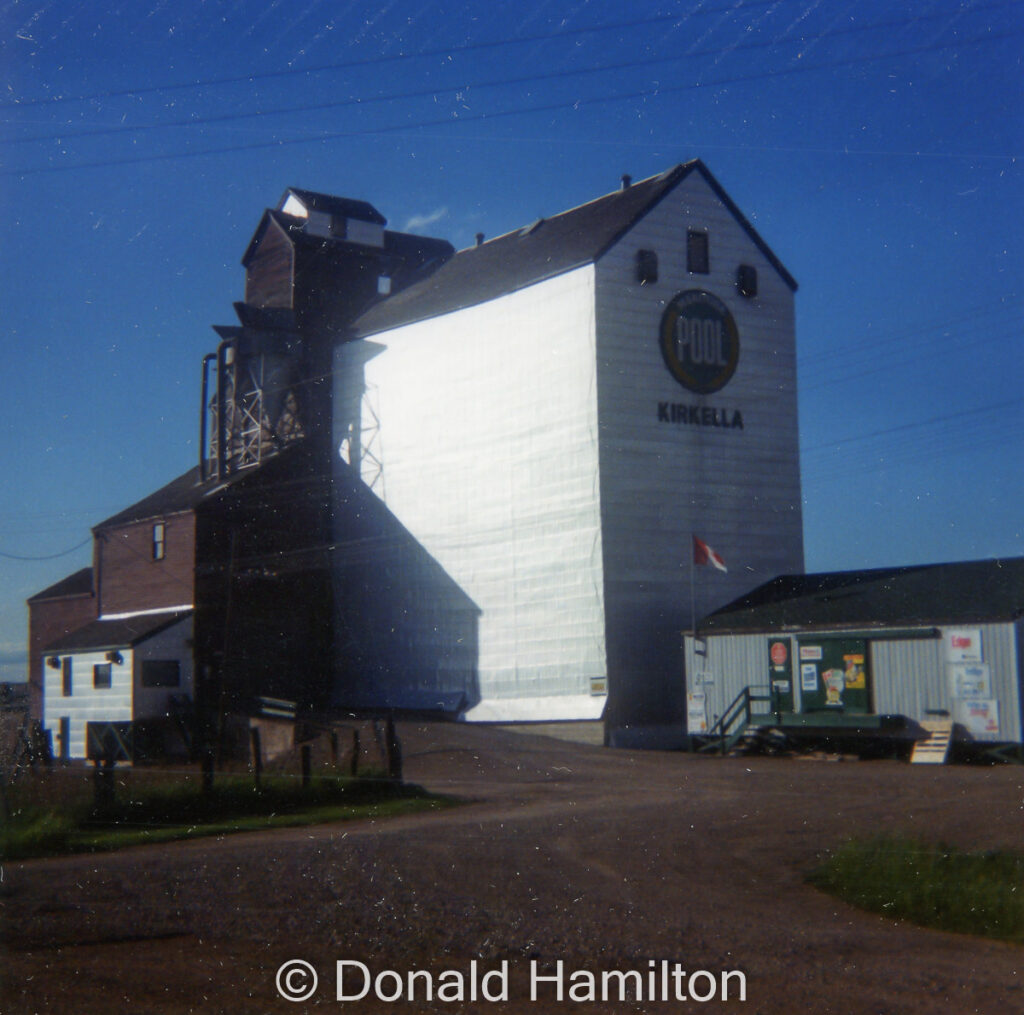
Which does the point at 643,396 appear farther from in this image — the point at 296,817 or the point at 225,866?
the point at 225,866

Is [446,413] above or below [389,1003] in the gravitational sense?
above

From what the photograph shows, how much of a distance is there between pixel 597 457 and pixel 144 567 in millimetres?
16616

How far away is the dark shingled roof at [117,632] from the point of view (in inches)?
1529

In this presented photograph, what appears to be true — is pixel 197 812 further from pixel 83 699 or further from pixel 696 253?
pixel 696 253

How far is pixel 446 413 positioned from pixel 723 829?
80.3ft

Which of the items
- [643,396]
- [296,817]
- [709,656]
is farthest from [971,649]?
[296,817]

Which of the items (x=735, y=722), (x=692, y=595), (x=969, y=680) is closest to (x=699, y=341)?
(x=692, y=595)

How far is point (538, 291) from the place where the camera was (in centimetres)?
3741

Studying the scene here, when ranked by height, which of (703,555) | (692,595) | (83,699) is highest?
(703,555)

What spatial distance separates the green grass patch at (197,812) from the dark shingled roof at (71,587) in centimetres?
2915

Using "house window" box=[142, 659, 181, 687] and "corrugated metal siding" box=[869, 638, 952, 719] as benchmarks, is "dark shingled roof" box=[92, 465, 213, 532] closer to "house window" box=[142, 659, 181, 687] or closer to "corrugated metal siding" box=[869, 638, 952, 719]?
"house window" box=[142, 659, 181, 687]

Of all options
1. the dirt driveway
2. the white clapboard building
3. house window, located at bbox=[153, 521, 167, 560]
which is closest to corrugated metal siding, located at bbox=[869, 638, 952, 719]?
the white clapboard building

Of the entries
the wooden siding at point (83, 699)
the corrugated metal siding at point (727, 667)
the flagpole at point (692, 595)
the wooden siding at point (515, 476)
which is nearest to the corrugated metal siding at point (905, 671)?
the corrugated metal siding at point (727, 667)

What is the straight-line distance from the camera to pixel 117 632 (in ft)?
132
